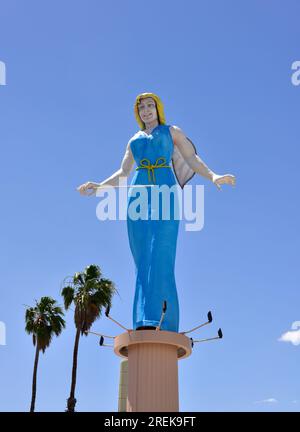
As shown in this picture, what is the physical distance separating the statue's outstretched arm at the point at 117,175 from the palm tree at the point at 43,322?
1280 centimetres

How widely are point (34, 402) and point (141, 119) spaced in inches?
533

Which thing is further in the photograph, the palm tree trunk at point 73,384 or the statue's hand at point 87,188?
the palm tree trunk at point 73,384

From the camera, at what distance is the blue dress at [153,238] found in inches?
402

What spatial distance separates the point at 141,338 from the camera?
9.57 m

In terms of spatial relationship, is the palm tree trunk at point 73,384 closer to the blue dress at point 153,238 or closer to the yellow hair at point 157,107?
the blue dress at point 153,238

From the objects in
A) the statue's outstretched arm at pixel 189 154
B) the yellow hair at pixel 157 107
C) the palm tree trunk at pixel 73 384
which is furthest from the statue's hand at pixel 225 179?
the palm tree trunk at pixel 73 384

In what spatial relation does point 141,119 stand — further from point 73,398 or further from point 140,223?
point 73,398

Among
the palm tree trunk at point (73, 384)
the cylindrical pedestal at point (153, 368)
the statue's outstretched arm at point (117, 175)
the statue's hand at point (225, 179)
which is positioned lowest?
the cylindrical pedestal at point (153, 368)

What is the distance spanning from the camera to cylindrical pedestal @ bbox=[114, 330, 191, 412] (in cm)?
937

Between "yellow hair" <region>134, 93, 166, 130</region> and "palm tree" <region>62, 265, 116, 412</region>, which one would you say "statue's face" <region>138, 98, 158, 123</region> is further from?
"palm tree" <region>62, 265, 116, 412</region>

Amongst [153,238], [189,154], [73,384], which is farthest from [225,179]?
[73,384]

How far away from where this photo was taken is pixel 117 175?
1215 centimetres

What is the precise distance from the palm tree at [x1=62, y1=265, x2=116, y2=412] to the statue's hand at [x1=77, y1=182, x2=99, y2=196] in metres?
10.6
